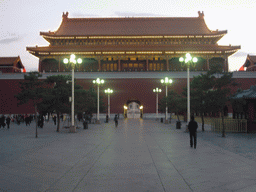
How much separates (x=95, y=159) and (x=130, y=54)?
44889mm

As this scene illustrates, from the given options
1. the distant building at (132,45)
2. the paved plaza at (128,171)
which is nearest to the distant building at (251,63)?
the distant building at (132,45)

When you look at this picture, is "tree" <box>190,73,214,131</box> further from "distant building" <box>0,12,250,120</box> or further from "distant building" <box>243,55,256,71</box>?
"distant building" <box>243,55,256,71</box>

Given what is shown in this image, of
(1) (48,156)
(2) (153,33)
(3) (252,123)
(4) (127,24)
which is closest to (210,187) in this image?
(1) (48,156)

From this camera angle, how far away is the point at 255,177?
725 centimetres

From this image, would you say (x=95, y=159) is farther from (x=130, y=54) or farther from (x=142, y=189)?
(x=130, y=54)

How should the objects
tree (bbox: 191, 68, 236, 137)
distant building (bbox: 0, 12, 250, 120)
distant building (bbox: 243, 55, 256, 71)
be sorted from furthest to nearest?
distant building (bbox: 243, 55, 256, 71) < distant building (bbox: 0, 12, 250, 120) < tree (bbox: 191, 68, 236, 137)

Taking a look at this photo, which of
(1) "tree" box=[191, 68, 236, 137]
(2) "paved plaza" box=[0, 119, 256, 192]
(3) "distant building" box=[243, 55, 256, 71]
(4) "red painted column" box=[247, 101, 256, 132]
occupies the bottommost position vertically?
(2) "paved plaza" box=[0, 119, 256, 192]

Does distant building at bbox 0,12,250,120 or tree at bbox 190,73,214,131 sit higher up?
distant building at bbox 0,12,250,120

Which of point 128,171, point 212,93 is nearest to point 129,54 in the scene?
point 212,93

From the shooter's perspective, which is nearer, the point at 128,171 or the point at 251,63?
the point at 128,171

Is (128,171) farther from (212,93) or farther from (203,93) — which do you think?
(203,93)

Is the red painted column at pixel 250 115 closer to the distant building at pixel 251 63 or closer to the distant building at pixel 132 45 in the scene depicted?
the distant building at pixel 132 45

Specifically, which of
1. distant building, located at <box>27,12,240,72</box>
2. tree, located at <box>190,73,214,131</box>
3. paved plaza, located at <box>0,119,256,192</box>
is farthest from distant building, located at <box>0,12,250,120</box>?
paved plaza, located at <box>0,119,256,192</box>

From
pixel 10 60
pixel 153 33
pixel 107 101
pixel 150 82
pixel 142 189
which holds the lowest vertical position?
pixel 142 189
